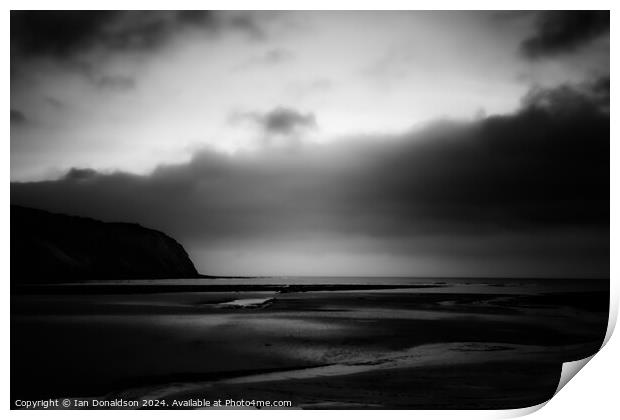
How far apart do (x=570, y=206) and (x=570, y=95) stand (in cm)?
94

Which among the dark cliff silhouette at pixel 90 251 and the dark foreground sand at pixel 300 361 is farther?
the dark cliff silhouette at pixel 90 251

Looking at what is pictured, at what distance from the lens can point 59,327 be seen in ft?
18.7

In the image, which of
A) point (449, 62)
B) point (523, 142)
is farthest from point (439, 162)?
point (449, 62)

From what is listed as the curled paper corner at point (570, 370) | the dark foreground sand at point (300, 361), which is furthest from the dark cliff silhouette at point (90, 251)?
the curled paper corner at point (570, 370)

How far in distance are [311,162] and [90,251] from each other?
44.0 ft

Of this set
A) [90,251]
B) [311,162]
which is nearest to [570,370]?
[311,162]

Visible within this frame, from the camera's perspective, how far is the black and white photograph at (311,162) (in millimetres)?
4062

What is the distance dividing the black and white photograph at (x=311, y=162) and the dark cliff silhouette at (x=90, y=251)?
1809 mm

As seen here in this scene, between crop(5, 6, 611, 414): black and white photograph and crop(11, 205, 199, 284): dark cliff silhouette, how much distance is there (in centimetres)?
181

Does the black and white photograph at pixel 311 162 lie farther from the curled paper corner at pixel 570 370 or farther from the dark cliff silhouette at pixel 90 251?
the dark cliff silhouette at pixel 90 251

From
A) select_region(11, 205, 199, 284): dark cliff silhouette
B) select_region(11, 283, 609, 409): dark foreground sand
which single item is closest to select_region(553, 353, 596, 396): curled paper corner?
select_region(11, 283, 609, 409): dark foreground sand

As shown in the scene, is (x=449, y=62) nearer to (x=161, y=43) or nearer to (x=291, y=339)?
(x=161, y=43)

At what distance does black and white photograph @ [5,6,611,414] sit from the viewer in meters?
4.06

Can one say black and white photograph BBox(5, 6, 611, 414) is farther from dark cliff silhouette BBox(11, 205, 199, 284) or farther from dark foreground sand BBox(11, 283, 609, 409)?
dark cliff silhouette BBox(11, 205, 199, 284)
